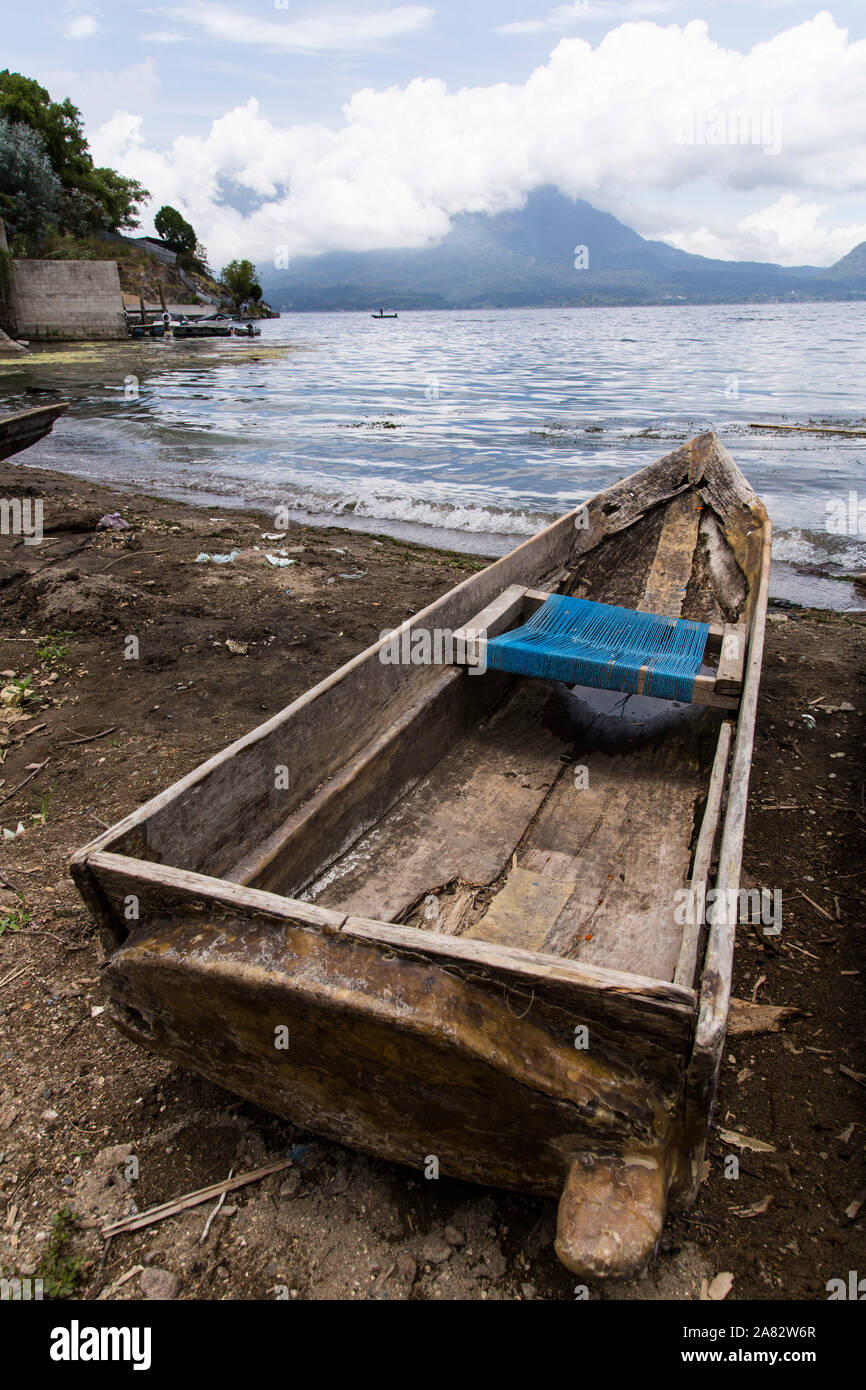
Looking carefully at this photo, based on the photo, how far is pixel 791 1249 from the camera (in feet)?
7.28

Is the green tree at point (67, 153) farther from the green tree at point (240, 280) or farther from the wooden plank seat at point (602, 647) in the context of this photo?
the wooden plank seat at point (602, 647)

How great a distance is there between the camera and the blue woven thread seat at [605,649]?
3822mm

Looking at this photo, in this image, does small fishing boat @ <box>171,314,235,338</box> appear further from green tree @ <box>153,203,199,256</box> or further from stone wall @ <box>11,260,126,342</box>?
green tree @ <box>153,203,199,256</box>

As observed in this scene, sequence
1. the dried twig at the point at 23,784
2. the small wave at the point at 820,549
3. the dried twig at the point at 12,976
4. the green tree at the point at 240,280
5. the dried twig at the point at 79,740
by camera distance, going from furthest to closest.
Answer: the green tree at the point at 240,280 → the small wave at the point at 820,549 → the dried twig at the point at 79,740 → the dried twig at the point at 23,784 → the dried twig at the point at 12,976

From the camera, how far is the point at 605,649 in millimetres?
4203

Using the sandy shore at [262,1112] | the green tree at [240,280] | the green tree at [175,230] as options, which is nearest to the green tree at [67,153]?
the green tree at [175,230]

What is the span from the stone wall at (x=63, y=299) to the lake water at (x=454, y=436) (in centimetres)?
316

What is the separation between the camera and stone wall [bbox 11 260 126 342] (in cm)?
3694

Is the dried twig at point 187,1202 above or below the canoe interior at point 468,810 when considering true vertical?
below

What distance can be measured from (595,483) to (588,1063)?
43.2ft

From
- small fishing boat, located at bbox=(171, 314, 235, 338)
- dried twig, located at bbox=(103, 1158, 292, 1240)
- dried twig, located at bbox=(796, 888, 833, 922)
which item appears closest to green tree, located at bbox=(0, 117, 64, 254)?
small fishing boat, located at bbox=(171, 314, 235, 338)

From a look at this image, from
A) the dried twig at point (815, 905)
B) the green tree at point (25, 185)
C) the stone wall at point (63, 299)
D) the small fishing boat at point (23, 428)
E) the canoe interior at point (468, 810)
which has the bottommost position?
the dried twig at point (815, 905)

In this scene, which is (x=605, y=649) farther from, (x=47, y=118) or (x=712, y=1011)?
(x=47, y=118)

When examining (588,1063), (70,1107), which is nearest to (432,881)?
(588,1063)
